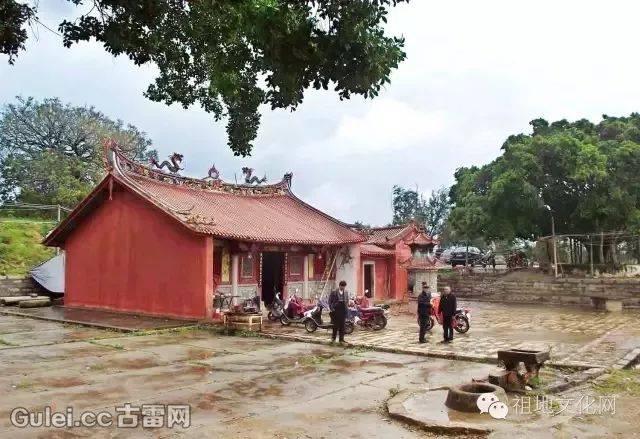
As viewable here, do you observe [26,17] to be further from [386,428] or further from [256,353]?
[256,353]

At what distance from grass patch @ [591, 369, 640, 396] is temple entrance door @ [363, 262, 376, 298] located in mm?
15032

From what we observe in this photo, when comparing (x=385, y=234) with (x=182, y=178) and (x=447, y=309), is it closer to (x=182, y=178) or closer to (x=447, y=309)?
(x=182, y=178)

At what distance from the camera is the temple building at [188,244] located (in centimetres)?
1616

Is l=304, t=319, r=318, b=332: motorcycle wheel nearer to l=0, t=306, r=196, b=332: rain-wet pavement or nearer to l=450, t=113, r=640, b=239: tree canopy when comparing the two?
l=0, t=306, r=196, b=332: rain-wet pavement

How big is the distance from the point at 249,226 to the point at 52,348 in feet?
25.7

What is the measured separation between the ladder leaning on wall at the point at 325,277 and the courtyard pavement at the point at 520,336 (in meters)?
3.11

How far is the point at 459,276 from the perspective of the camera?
30.4m

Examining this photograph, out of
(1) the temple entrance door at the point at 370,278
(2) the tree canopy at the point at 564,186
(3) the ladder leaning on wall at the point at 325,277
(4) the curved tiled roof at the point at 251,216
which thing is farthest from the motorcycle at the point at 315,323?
(2) the tree canopy at the point at 564,186

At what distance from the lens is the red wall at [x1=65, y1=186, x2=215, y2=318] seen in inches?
626

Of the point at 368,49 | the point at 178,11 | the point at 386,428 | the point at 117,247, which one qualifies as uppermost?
the point at 178,11

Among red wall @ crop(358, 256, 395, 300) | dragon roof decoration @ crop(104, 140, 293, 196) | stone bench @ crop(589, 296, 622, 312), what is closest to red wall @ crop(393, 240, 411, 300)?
red wall @ crop(358, 256, 395, 300)

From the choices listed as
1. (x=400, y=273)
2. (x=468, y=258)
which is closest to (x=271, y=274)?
(x=400, y=273)

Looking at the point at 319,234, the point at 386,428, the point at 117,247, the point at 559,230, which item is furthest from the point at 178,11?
the point at 559,230

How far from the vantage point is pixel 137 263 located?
17422 millimetres
